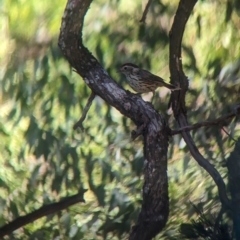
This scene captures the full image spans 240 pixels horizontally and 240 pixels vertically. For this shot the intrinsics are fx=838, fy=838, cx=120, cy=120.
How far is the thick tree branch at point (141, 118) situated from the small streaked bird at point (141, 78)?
699 mm

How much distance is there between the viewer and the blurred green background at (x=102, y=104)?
14.4 feet

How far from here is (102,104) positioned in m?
4.51

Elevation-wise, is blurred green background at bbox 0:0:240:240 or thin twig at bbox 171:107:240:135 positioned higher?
blurred green background at bbox 0:0:240:240

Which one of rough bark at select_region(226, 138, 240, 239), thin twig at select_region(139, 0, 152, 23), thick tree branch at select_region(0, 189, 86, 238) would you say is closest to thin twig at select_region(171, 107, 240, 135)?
rough bark at select_region(226, 138, 240, 239)

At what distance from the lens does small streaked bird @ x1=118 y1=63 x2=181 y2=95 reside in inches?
171

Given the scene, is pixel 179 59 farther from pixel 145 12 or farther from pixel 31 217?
pixel 31 217

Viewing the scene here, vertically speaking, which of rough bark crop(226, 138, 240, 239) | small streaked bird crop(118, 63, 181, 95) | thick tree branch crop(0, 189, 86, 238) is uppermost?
small streaked bird crop(118, 63, 181, 95)

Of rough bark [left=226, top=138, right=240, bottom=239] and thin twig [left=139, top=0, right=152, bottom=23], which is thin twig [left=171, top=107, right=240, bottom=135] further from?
thin twig [left=139, top=0, right=152, bottom=23]

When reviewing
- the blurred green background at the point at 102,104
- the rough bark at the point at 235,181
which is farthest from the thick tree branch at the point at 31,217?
the rough bark at the point at 235,181

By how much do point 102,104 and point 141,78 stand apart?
26cm

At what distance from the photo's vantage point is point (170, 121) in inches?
176

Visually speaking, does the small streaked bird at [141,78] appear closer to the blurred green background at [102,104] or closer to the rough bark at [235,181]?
the blurred green background at [102,104]

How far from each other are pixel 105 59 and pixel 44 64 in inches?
12.7

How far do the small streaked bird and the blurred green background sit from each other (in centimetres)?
8
